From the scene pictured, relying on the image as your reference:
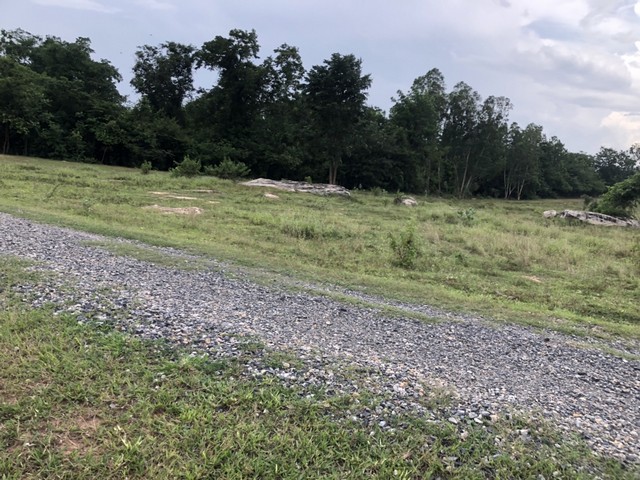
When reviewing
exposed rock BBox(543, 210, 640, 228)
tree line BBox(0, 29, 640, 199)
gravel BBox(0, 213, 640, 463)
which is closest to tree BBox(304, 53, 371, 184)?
tree line BBox(0, 29, 640, 199)

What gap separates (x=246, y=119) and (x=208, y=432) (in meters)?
51.6

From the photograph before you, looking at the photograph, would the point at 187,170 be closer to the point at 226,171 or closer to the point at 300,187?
the point at 226,171

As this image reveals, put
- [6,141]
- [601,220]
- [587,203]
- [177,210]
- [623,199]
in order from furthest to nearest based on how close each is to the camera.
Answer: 1. [587,203]
2. [6,141]
3. [623,199]
4. [601,220]
5. [177,210]

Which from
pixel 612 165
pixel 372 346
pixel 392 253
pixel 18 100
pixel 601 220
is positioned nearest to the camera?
pixel 372 346

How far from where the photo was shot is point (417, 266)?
12.5m

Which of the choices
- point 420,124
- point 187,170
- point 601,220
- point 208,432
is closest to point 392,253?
point 208,432

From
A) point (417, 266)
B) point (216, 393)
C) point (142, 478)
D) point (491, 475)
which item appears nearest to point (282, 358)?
point (216, 393)

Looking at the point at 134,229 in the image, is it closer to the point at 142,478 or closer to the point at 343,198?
the point at 142,478

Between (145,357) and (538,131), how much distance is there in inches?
2968

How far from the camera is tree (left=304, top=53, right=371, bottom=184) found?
140 ft

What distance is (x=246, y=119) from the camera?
51.8 meters

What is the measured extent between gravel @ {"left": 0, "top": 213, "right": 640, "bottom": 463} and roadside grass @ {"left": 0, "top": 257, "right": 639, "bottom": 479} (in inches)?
8.9

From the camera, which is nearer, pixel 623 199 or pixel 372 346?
pixel 372 346

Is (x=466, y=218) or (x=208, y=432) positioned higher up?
(x=466, y=218)
